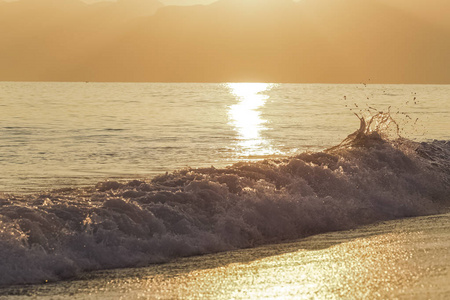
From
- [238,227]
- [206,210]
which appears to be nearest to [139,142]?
[206,210]

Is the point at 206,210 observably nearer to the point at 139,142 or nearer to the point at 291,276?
the point at 291,276

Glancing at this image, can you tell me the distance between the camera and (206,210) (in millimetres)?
9453

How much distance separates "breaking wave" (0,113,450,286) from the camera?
7484 mm

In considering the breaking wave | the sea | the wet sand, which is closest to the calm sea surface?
the sea

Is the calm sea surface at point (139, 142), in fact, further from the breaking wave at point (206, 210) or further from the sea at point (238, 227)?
the breaking wave at point (206, 210)

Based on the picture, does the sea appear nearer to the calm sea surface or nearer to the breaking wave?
the breaking wave

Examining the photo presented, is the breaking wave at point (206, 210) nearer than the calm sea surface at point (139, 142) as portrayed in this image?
Yes

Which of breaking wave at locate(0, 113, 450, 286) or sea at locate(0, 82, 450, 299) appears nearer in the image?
sea at locate(0, 82, 450, 299)

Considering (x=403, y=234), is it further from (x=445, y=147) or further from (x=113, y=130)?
(x=113, y=130)

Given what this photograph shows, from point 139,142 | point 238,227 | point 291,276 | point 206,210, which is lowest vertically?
point 291,276

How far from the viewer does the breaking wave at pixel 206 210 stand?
7.48 metres

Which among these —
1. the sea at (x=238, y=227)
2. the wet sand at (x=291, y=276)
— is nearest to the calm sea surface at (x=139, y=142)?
the sea at (x=238, y=227)

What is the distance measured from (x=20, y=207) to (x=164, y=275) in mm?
2792

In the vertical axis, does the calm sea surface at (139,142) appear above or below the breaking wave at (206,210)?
above
